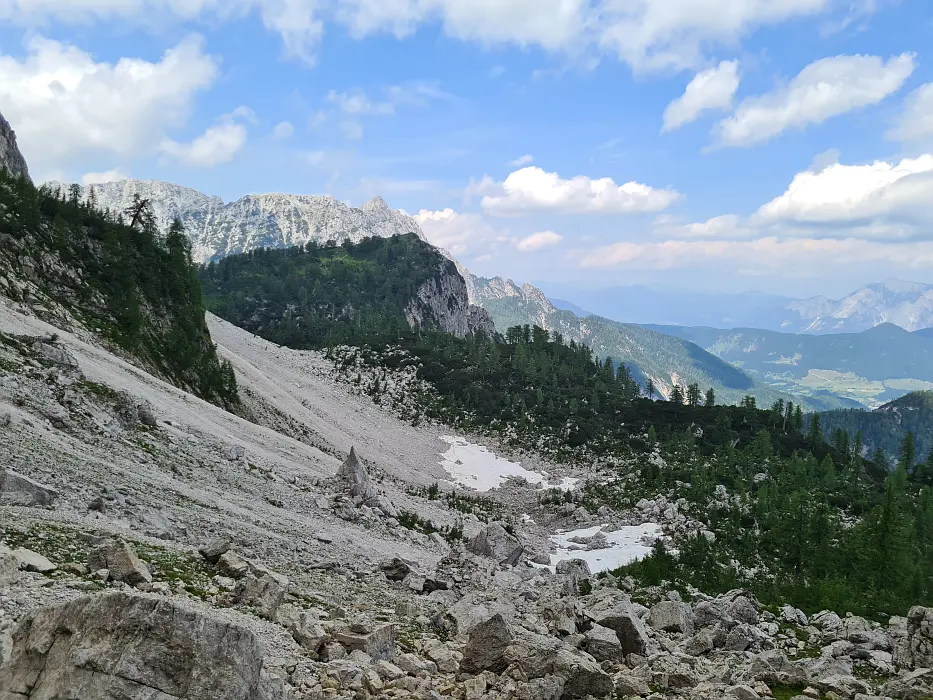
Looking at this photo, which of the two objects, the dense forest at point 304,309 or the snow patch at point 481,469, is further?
the dense forest at point 304,309

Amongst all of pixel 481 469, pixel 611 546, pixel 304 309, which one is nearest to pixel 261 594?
pixel 611 546

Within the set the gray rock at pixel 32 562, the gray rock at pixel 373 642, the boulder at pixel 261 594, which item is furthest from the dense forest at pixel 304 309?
the gray rock at pixel 373 642

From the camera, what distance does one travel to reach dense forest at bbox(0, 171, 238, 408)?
47.3 m

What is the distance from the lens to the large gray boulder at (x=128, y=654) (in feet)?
28.2

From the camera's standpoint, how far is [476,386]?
111438 millimetres

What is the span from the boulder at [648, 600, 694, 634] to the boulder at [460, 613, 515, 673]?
9665 millimetres

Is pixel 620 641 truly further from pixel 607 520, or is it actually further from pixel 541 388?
pixel 541 388

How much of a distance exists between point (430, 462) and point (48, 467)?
60091 mm

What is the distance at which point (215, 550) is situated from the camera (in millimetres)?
18375

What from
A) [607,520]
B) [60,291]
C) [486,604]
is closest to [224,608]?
[486,604]

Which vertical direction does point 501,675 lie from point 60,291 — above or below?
below

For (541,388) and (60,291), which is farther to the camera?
(541,388)

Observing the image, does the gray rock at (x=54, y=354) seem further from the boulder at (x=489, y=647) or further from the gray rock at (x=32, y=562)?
the boulder at (x=489, y=647)

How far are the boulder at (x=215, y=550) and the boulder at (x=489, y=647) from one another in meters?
8.15
